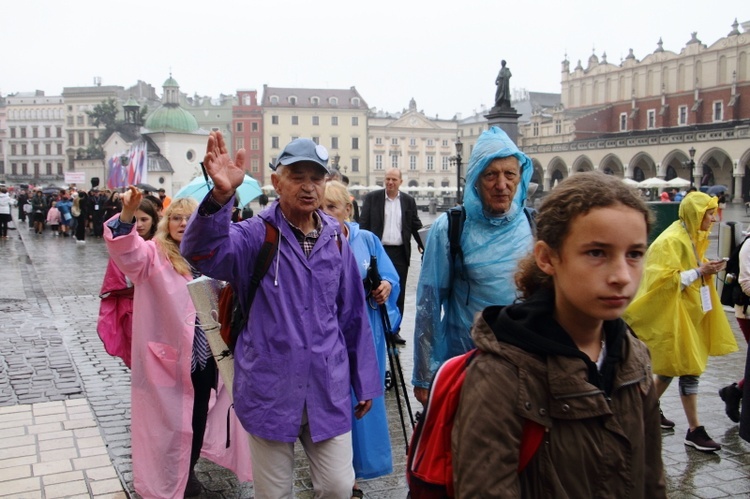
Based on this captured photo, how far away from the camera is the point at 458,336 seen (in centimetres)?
375

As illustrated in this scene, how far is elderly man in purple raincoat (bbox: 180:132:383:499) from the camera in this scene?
284 cm

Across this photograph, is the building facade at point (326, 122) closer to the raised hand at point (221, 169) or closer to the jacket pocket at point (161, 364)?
the jacket pocket at point (161, 364)

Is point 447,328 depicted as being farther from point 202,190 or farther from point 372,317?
point 202,190

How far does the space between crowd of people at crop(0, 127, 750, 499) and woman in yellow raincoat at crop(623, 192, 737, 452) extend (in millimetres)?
12

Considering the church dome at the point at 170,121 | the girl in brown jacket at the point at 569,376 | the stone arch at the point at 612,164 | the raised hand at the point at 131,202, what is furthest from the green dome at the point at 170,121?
the girl in brown jacket at the point at 569,376

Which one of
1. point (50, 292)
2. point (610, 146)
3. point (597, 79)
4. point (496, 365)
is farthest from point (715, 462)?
point (597, 79)

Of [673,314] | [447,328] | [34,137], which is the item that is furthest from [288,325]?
[34,137]

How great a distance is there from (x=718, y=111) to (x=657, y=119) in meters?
6.93

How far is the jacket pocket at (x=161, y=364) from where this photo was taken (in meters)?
4.20

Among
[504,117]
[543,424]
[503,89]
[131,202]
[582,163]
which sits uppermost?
[503,89]

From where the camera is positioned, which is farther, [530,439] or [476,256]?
[476,256]

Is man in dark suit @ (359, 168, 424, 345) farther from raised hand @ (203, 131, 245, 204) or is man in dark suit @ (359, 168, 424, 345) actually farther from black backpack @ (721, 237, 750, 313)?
raised hand @ (203, 131, 245, 204)

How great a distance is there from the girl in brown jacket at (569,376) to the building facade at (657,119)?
191 ft

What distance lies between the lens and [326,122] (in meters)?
106
